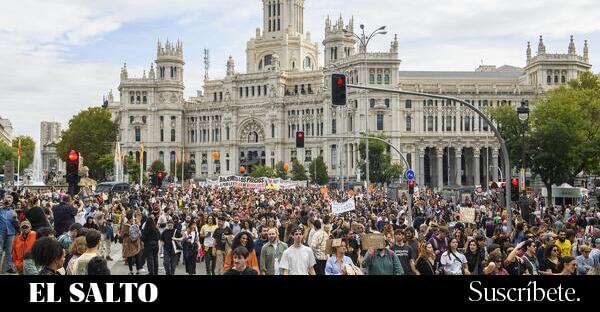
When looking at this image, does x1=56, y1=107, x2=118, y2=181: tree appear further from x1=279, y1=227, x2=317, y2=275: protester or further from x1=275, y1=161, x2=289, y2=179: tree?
x1=279, y1=227, x2=317, y2=275: protester

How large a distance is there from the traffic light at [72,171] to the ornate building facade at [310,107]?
70562mm

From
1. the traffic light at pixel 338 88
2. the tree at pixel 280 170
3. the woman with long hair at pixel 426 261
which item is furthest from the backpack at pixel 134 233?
the tree at pixel 280 170

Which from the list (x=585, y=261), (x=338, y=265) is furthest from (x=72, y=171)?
(x=585, y=261)

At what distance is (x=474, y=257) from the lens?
47.6 ft

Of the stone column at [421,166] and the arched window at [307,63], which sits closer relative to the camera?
the stone column at [421,166]

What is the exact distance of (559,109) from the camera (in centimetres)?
5403

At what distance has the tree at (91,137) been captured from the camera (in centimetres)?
11119

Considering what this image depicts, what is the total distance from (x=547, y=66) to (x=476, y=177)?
18369 mm

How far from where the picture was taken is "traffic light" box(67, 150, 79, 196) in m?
18.6

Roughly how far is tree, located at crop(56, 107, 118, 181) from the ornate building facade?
14943mm

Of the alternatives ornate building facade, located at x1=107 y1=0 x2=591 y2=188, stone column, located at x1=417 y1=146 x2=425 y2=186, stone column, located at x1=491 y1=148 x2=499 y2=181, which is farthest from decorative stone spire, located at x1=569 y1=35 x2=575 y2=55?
stone column, located at x1=417 y1=146 x2=425 y2=186

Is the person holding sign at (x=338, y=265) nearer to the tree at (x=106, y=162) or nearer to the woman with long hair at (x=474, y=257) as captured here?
the woman with long hair at (x=474, y=257)
